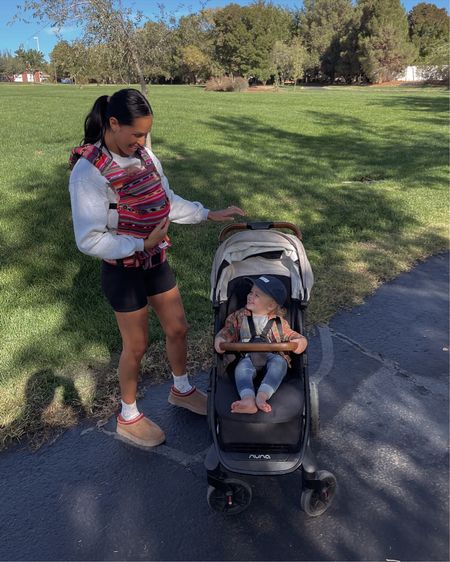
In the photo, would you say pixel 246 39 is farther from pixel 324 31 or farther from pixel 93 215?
pixel 93 215

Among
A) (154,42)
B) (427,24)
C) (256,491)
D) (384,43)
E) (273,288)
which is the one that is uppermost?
(427,24)

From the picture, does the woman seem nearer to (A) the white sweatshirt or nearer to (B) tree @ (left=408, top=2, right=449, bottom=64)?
(A) the white sweatshirt

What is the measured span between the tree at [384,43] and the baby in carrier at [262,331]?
2829 inches

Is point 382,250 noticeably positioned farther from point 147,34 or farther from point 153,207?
point 147,34

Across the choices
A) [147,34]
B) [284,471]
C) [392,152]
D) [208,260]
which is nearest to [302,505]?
[284,471]

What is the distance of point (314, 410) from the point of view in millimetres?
3098

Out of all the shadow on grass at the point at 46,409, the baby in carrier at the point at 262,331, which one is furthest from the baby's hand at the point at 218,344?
the shadow on grass at the point at 46,409

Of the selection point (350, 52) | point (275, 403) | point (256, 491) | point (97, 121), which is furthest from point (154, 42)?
point (350, 52)

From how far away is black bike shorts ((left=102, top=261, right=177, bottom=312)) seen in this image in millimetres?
2734

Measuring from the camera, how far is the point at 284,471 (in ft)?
7.99

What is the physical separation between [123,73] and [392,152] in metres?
7.42

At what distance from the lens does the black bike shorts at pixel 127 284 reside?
8.97 feet

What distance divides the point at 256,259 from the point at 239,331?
22.8 inches

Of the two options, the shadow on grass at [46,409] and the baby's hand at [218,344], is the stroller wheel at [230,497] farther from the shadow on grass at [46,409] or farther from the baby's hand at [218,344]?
the shadow on grass at [46,409]
